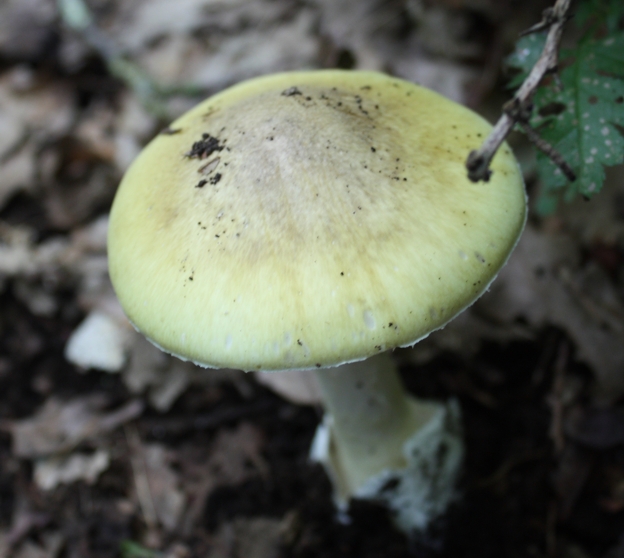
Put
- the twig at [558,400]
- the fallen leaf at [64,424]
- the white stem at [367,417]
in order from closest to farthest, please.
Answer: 1. the white stem at [367,417]
2. the twig at [558,400]
3. the fallen leaf at [64,424]

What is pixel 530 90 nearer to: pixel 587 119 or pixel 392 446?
pixel 587 119

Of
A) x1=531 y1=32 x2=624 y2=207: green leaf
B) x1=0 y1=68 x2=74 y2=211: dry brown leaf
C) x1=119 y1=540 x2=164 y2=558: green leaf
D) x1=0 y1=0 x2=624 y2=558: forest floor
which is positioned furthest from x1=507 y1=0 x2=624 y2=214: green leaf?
x1=0 y1=68 x2=74 y2=211: dry brown leaf

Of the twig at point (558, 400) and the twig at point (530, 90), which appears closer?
the twig at point (530, 90)

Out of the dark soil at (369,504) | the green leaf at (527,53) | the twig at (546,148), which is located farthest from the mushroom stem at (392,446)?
the green leaf at (527,53)

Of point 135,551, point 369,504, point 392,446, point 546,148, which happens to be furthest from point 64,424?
point 546,148

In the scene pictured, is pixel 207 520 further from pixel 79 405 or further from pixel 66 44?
pixel 66 44

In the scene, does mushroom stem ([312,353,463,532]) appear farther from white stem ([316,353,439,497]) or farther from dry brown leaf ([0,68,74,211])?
dry brown leaf ([0,68,74,211])

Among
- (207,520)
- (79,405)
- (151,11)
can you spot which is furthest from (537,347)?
(151,11)

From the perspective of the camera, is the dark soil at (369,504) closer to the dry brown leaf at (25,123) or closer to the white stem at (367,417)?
the white stem at (367,417)

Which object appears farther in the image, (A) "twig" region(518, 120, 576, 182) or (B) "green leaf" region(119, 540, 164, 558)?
(B) "green leaf" region(119, 540, 164, 558)
